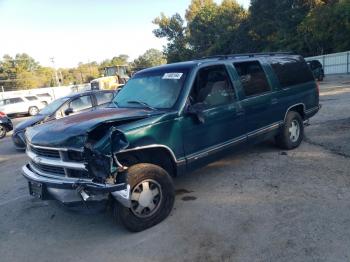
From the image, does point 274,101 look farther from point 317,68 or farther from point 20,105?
point 20,105

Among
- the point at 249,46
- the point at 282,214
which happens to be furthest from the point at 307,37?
the point at 282,214

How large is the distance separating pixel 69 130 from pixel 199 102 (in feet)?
6.01

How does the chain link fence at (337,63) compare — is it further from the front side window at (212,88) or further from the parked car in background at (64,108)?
the front side window at (212,88)

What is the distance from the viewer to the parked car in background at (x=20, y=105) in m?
23.6

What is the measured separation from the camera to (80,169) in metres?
3.88

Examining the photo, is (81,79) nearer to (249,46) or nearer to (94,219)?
(249,46)

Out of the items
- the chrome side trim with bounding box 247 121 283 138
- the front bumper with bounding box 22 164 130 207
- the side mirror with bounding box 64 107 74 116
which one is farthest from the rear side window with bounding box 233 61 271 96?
the side mirror with bounding box 64 107 74 116

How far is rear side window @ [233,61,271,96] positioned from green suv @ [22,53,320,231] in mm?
19

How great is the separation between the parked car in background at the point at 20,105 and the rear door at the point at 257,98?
20.7 metres

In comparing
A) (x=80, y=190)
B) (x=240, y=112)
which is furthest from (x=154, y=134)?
(x=240, y=112)

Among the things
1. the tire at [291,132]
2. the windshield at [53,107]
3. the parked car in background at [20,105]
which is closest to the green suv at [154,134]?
the tire at [291,132]

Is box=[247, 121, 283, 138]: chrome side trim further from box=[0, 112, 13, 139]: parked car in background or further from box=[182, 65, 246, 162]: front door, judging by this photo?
box=[0, 112, 13, 139]: parked car in background

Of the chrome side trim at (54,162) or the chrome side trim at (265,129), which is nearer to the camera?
the chrome side trim at (54,162)

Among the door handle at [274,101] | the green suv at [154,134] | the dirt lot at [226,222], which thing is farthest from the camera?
the door handle at [274,101]
